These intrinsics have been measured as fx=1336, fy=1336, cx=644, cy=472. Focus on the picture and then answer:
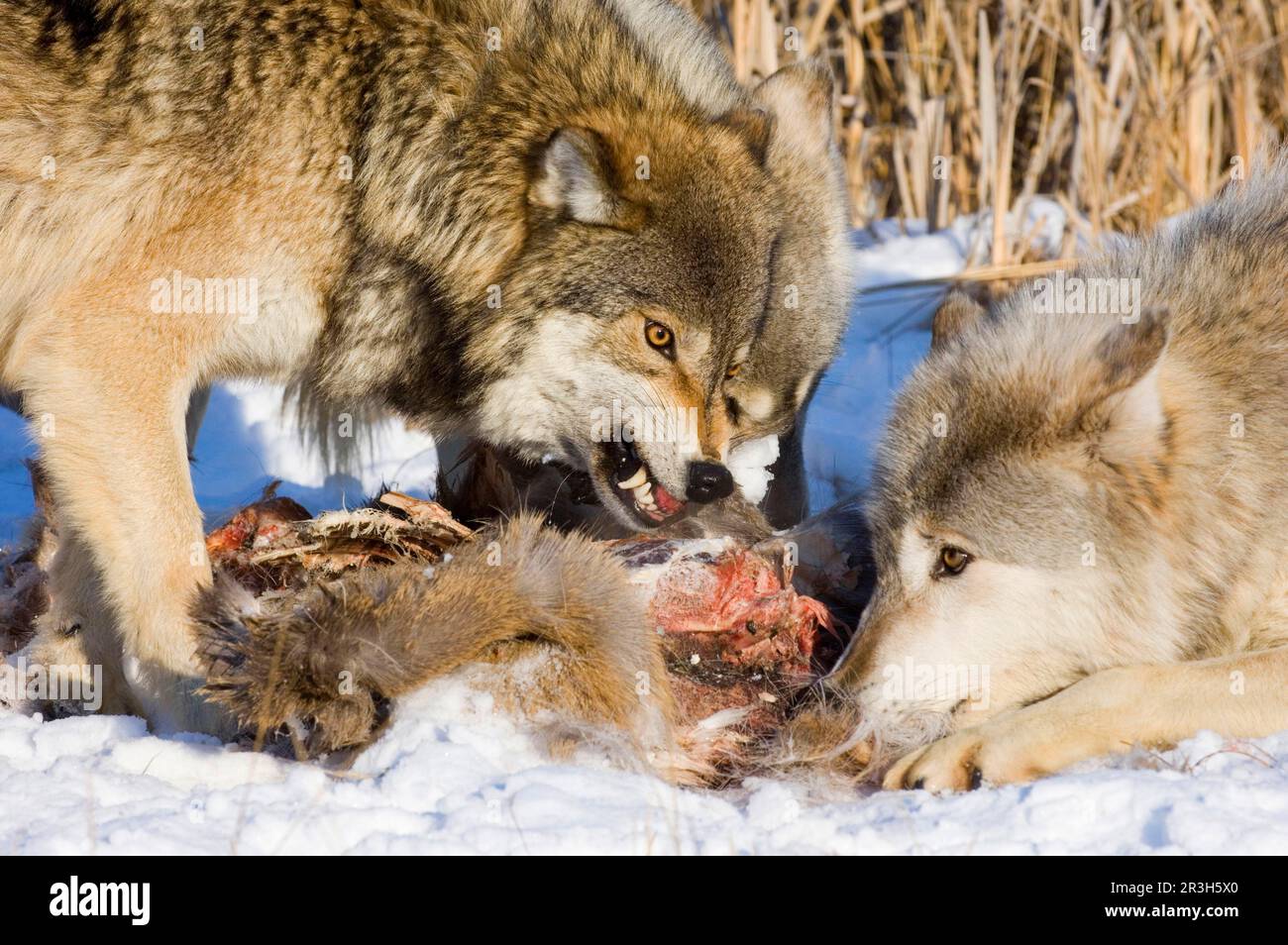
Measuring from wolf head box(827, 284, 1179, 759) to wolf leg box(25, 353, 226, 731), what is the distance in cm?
167

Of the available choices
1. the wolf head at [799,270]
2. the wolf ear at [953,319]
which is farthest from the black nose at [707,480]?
the wolf ear at [953,319]

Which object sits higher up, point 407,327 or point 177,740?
point 407,327

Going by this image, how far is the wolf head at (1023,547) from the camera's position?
3158mm

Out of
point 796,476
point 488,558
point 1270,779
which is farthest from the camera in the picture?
point 796,476

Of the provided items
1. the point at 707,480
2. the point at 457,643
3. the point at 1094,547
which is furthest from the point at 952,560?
the point at 457,643

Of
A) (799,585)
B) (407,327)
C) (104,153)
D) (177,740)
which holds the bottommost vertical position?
(177,740)

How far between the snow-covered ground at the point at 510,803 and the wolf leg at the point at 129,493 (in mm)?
263

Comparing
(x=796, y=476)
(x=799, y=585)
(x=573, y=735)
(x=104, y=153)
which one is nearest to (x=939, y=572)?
(x=799, y=585)

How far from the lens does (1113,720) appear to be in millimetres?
2971

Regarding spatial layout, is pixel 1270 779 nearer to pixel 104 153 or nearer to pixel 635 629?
pixel 635 629

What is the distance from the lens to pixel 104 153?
3.54 meters

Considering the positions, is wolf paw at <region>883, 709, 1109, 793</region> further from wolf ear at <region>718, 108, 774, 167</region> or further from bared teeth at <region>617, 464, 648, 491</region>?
wolf ear at <region>718, 108, 774, 167</region>

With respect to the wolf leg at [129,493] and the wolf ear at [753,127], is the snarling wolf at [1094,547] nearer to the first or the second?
the wolf ear at [753,127]

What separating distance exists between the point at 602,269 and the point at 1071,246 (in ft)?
13.8
